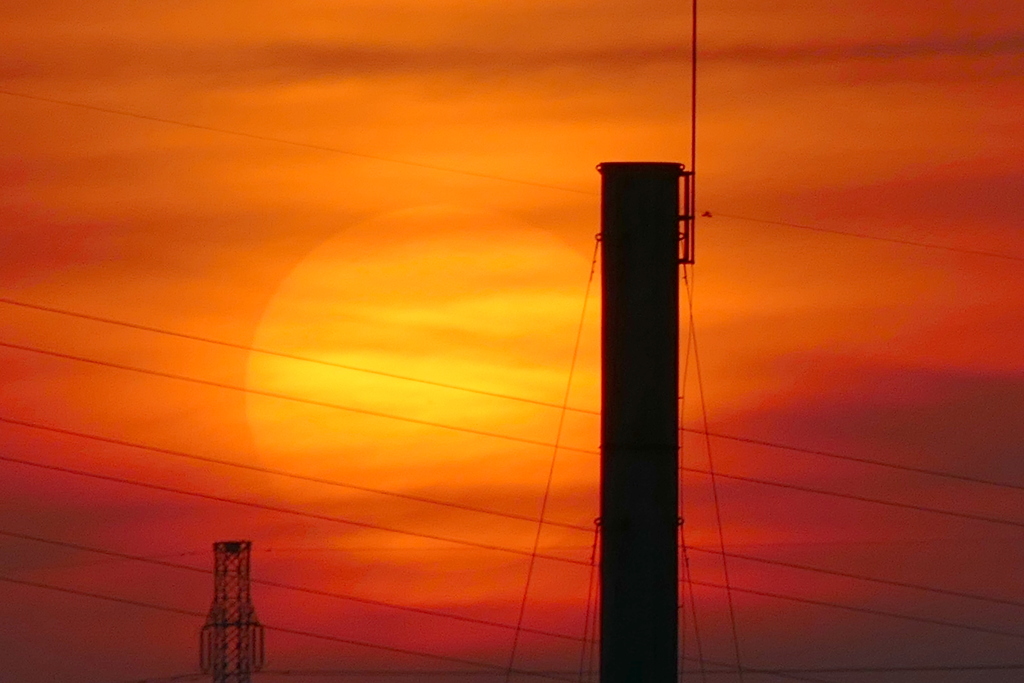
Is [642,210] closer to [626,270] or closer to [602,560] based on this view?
[626,270]

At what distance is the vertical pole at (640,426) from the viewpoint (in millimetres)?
31750

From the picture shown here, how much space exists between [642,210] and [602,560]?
6.51 meters

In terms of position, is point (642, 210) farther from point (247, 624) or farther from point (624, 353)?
point (247, 624)

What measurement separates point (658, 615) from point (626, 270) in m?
6.35

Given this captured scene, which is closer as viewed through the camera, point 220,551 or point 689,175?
point 689,175

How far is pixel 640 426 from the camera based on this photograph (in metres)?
32.0

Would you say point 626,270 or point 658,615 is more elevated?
point 626,270

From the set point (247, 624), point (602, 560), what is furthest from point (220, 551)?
point (602, 560)

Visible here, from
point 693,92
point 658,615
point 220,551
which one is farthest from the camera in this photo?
point 220,551

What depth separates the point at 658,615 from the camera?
31734 mm

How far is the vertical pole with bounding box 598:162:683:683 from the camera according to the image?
31.8 metres

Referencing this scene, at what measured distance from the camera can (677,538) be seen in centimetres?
3234

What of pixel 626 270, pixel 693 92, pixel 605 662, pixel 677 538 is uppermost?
pixel 693 92

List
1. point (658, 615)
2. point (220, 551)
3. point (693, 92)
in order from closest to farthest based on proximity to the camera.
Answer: point (658, 615) → point (693, 92) → point (220, 551)
